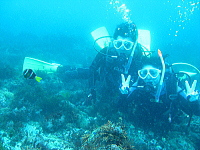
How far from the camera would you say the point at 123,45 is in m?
6.30

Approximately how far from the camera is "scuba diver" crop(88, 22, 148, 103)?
6.32 meters

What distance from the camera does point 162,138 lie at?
4.82 meters

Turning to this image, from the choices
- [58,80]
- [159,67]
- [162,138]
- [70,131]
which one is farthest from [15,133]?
[58,80]

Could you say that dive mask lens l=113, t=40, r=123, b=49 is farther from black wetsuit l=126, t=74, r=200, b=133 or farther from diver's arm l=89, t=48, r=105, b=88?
black wetsuit l=126, t=74, r=200, b=133

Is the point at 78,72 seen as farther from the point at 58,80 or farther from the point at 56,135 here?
the point at 56,135

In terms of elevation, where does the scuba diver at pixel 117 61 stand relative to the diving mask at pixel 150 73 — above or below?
above

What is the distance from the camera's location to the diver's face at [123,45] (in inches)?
249

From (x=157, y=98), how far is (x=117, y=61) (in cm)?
257

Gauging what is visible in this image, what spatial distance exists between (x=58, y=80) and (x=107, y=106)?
18.0 feet

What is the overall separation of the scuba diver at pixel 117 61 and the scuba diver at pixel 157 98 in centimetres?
118

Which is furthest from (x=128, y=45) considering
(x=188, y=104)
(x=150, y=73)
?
(x=188, y=104)

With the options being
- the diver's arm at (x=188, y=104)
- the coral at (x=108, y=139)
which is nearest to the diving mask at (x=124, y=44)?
the diver's arm at (x=188, y=104)

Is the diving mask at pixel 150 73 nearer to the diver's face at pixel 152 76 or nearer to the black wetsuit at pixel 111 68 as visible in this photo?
the diver's face at pixel 152 76

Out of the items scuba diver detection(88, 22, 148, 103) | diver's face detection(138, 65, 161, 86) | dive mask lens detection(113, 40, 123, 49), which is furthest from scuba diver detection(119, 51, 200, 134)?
dive mask lens detection(113, 40, 123, 49)
